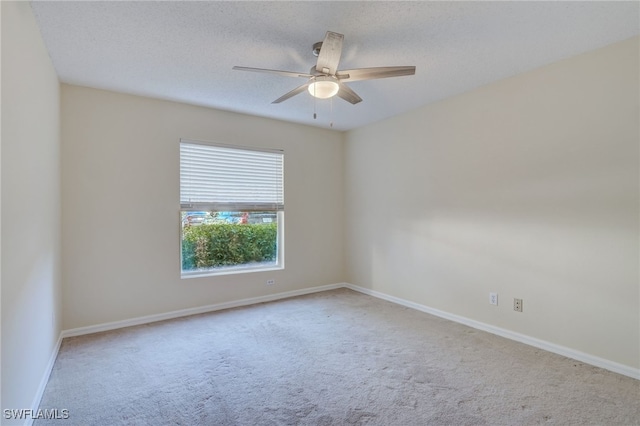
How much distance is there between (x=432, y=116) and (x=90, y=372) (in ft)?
13.5

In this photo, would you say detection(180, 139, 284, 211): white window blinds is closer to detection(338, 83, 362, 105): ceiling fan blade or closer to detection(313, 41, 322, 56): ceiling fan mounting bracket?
detection(338, 83, 362, 105): ceiling fan blade

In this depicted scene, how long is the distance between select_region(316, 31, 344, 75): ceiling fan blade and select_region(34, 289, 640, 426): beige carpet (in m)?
2.23

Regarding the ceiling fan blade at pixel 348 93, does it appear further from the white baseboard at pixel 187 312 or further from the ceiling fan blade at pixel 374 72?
the white baseboard at pixel 187 312

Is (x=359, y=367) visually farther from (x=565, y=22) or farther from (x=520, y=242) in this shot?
(x=565, y=22)

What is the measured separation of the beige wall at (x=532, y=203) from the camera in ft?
8.11

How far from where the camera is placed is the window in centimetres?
396

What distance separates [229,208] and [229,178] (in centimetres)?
39

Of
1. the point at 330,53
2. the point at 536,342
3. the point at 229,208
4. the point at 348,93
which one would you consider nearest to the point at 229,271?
the point at 229,208

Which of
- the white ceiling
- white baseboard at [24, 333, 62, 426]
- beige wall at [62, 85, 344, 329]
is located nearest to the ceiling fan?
the white ceiling

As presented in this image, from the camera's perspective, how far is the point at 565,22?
7.28 feet

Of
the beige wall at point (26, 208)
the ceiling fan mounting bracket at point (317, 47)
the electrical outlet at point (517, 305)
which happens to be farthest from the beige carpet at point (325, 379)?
the ceiling fan mounting bracket at point (317, 47)

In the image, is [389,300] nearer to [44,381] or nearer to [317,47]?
[317,47]

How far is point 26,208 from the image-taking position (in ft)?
6.32

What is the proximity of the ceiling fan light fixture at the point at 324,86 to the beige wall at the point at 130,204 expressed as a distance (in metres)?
2.08
